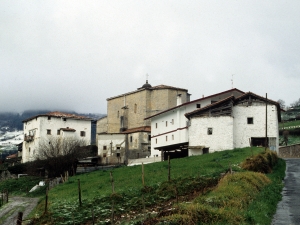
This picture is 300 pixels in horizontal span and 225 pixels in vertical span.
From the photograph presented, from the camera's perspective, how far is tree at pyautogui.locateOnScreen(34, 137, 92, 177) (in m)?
64.9

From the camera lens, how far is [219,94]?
58.2 meters

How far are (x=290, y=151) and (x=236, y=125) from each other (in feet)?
74.7

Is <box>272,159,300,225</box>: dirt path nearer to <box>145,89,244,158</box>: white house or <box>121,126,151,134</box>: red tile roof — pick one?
<box>145,89,244,158</box>: white house

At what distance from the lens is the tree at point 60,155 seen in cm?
6488

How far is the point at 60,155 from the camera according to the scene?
67.9m

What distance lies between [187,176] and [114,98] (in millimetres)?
56157

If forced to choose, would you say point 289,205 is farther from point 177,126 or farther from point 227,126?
point 177,126

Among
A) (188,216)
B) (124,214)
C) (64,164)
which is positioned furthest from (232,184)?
(64,164)

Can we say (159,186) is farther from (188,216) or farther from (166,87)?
(166,87)

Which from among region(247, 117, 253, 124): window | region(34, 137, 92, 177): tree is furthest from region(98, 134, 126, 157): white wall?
region(247, 117, 253, 124): window

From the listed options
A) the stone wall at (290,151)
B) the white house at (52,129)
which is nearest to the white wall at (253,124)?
the stone wall at (290,151)

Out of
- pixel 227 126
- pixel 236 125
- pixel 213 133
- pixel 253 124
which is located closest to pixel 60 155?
pixel 213 133

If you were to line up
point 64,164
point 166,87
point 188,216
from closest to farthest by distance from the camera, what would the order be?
1. point 188,216
2. point 64,164
3. point 166,87

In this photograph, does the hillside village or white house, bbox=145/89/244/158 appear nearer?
the hillside village
